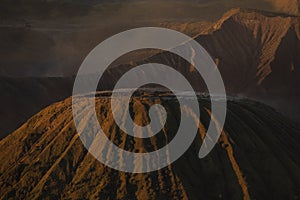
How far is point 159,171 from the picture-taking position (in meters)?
50.0

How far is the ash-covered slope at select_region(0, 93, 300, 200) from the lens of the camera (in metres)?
49.1

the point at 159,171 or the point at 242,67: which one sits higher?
the point at 242,67

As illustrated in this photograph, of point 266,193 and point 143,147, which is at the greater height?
point 143,147

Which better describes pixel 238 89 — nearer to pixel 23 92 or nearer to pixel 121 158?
pixel 23 92

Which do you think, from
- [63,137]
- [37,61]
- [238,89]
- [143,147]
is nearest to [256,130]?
[143,147]

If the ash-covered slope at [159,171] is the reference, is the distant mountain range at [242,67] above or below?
above

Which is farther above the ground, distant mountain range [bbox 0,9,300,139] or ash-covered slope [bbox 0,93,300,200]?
distant mountain range [bbox 0,9,300,139]

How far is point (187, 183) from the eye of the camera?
4903 centimetres

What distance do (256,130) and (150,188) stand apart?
14.6m

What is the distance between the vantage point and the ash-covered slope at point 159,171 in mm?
49062

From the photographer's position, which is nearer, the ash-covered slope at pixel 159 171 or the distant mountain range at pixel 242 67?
the ash-covered slope at pixel 159 171

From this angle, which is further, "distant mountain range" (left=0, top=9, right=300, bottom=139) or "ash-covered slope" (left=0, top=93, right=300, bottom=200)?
"distant mountain range" (left=0, top=9, right=300, bottom=139)

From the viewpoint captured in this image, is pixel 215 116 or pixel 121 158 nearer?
pixel 121 158

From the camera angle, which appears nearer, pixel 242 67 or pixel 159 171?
pixel 159 171
